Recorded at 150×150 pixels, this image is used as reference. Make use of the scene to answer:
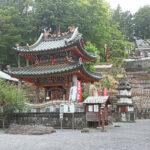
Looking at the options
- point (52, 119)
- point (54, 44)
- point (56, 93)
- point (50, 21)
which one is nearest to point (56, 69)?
point (56, 93)

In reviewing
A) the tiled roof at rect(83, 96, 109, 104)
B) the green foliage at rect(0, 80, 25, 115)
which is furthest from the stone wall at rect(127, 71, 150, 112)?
the green foliage at rect(0, 80, 25, 115)

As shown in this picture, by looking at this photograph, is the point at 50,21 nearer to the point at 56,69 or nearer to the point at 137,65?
the point at 137,65

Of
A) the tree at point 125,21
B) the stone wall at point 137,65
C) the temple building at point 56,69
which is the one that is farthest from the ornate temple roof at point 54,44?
the tree at point 125,21

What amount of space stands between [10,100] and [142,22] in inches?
2833

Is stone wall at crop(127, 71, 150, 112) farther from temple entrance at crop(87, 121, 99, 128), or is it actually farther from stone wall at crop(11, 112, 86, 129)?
stone wall at crop(11, 112, 86, 129)

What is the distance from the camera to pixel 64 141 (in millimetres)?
21172

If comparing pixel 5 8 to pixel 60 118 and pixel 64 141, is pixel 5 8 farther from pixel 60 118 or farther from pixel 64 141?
pixel 64 141

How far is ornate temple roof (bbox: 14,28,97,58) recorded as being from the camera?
126ft

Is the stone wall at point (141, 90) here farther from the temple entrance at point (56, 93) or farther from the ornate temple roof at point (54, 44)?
the temple entrance at point (56, 93)

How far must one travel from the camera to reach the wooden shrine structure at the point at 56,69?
123 ft

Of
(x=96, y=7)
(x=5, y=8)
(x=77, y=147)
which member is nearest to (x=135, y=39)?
(x=96, y=7)

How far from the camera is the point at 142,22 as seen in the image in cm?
9850

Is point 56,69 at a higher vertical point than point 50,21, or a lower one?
lower

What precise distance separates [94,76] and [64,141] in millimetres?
20178
